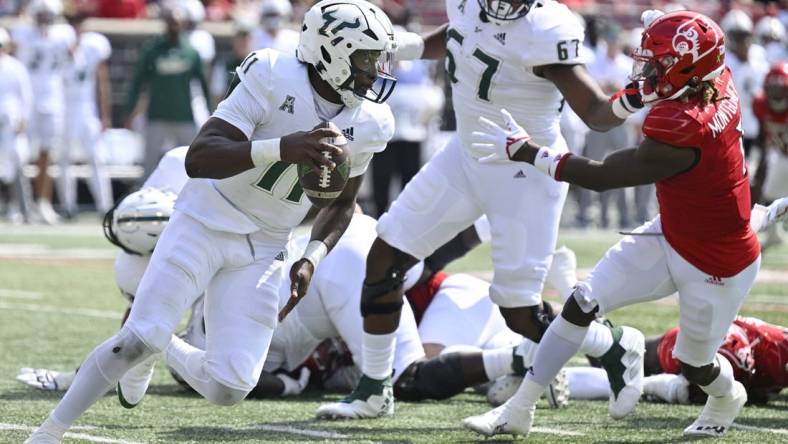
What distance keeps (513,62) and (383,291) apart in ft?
3.22

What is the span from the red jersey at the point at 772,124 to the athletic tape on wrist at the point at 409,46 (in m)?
4.34

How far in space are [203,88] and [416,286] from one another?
7458mm

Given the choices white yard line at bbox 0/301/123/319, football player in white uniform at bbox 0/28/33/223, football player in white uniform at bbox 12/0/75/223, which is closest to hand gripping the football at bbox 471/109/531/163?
white yard line at bbox 0/301/123/319

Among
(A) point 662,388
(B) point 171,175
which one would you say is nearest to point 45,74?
(B) point 171,175

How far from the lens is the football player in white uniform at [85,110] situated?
14164 millimetres

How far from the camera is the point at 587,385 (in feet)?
18.7

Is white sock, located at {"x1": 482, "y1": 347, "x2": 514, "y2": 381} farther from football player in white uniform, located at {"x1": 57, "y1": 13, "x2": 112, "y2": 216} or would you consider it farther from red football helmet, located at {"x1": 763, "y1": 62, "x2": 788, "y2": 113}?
football player in white uniform, located at {"x1": 57, "y1": 13, "x2": 112, "y2": 216}

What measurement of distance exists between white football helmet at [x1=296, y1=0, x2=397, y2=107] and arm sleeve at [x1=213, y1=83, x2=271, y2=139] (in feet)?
0.77

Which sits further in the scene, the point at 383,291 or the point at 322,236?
the point at 383,291

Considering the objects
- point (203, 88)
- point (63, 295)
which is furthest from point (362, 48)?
point (203, 88)

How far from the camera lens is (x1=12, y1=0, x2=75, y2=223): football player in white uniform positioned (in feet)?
45.8

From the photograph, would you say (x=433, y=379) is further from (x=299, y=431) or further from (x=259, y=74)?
(x=259, y=74)

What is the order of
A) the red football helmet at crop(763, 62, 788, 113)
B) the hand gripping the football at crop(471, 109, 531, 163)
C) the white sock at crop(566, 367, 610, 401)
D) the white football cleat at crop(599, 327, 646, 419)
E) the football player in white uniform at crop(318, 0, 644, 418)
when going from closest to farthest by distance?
the hand gripping the football at crop(471, 109, 531, 163), the white football cleat at crop(599, 327, 646, 419), the football player in white uniform at crop(318, 0, 644, 418), the white sock at crop(566, 367, 610, 401), the red football helmet at crop(763, 62, 788, 113)

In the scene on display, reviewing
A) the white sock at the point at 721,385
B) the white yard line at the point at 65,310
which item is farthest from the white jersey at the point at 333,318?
the white yard line at the point at 65,310
